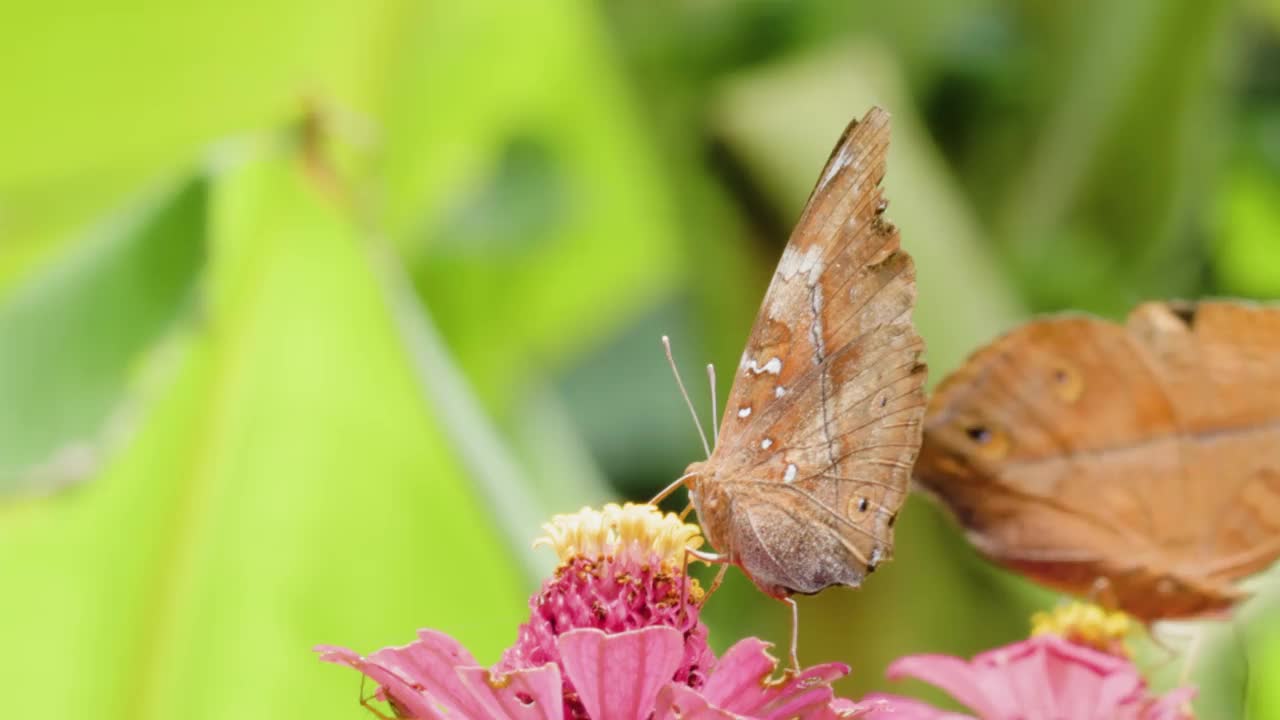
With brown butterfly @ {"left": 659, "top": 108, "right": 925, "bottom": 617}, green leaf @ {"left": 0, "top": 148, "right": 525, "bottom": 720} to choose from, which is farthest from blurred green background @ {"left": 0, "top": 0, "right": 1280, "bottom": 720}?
brown butterfly @ {"left": 659, "top": 108, "right": 925, "bottom": 617}

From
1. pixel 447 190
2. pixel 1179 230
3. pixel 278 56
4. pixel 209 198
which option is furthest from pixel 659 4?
pixel 209 198

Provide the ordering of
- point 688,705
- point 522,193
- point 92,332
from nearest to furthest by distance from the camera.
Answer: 1. point 688,705
2. point 92,332
3. point 522,193

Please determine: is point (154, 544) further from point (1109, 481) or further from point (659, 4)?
point (659, 4)

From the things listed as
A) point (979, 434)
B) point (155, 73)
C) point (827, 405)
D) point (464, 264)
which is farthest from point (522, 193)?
point (827, 405)

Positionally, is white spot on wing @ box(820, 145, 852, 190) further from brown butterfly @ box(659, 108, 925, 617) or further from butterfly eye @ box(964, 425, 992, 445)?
butterfly eye @ box(964, 425, 992, 445)

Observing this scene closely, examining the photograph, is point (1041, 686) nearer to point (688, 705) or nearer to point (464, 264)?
point (688, 705)
